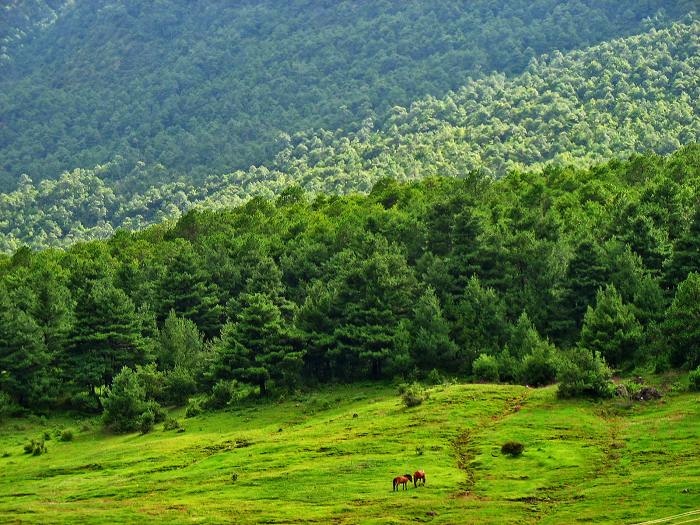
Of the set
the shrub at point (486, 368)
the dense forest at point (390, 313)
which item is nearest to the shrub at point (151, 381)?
the dense forest at point (390, 313)

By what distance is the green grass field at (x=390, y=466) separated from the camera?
5538 cm

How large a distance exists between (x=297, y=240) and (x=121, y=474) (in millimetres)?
81783

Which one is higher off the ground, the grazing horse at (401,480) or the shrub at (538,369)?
the shrub at (538,369)

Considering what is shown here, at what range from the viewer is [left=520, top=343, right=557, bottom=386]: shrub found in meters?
89.9

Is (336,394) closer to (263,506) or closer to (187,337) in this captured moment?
(187,337)

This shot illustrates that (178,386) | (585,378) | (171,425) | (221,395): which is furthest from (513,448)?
(178,386)

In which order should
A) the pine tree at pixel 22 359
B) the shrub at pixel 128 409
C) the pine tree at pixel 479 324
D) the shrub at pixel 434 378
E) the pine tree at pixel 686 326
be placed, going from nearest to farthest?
the pine tree at pixel 686 326
the shrub at pixel 128 409
the shrub at pixel 434 378
the pine tree at pixel 479 324
the pine tree at pixel 22 359

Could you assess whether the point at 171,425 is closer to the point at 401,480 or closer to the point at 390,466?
the point at 390,466

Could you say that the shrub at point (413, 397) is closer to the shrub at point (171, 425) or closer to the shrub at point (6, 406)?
the shrub at point (171, 425)

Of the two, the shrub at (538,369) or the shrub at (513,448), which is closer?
the shrub at (513,448)

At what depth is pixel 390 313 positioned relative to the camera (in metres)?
106

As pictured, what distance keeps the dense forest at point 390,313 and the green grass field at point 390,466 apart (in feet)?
24.6

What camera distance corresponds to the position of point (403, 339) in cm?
10269

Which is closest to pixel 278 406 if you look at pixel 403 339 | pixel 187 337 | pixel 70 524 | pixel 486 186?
pixel 403 339
